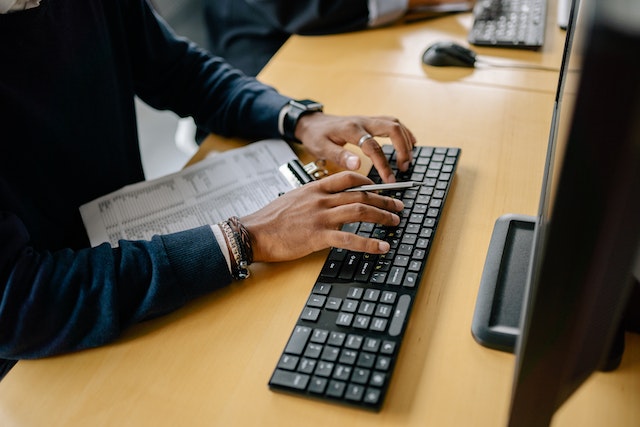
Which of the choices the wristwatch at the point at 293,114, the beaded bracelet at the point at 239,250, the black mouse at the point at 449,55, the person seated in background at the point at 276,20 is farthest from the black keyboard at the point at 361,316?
the person seated in background at the point at 276,20

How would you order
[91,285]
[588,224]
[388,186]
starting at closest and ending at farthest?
1. [588,224]
2. [91,285]
3. [388,186]

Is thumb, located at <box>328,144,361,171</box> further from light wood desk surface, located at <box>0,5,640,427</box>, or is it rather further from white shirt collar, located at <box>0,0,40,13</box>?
white shirt collar, located at <box>0,0,40,13</box>

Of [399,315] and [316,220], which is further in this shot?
[316,220]

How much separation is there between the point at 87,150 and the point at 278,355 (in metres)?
0.56

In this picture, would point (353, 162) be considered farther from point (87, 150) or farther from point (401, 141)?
point (87, 150)

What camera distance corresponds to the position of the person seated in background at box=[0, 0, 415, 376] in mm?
727

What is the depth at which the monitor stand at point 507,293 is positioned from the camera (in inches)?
24.7

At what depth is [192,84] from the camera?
1170 millimetres

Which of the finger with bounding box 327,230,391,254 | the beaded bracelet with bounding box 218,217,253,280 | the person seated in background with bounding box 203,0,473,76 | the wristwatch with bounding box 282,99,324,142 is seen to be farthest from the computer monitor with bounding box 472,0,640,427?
the person seated in background with bounding box 203,0,473,76

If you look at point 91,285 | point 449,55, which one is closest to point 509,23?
point 449,55

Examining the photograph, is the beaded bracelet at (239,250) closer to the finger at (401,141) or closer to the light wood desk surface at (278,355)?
the light wood desk surface at (278,355)

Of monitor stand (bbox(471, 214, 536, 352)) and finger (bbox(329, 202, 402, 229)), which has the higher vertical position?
finger (bbox(329, 202, 402, 229))

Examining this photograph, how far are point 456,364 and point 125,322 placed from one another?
39 centimetres

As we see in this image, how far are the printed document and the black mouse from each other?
398 millimetres
